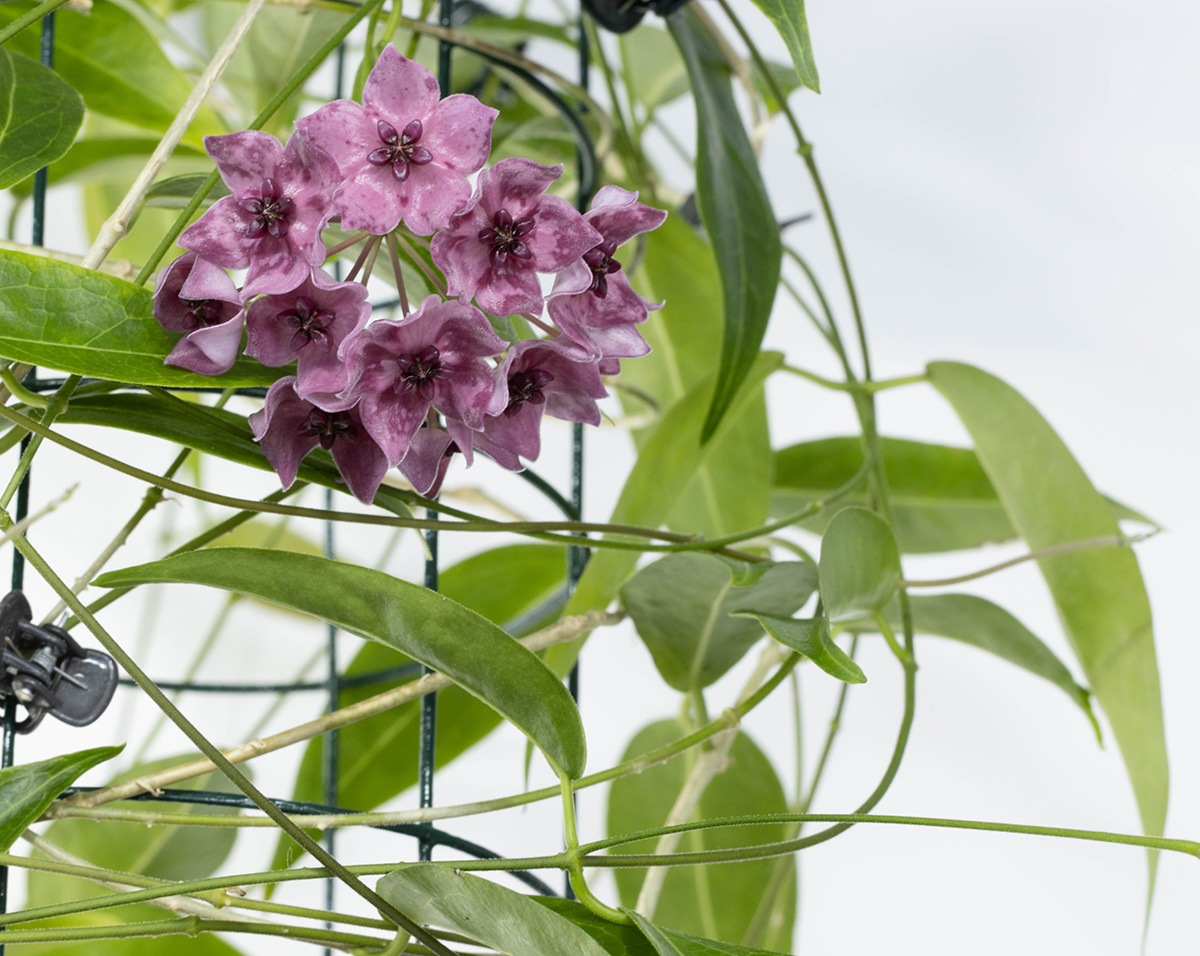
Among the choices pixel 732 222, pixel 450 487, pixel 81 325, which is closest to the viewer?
pixel 81 325

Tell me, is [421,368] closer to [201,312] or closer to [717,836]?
[201,312]

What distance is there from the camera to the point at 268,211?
0.95ft

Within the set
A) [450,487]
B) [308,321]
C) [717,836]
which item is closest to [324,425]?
[308,321]

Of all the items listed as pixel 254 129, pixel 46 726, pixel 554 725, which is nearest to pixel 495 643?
pixel 554 725

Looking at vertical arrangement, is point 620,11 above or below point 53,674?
above

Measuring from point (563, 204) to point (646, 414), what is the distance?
0.31 m

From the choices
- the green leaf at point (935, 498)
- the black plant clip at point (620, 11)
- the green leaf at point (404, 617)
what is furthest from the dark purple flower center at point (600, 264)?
the green leaf at point (935, 498)

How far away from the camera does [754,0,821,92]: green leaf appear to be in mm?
305

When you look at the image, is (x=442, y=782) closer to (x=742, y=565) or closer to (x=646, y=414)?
(x=646, y=414)

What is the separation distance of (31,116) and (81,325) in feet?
0.37

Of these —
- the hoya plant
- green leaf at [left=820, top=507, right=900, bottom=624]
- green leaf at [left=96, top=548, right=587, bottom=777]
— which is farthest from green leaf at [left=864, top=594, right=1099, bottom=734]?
green leaf at [left=96, top=548, right=587, bottom=777]

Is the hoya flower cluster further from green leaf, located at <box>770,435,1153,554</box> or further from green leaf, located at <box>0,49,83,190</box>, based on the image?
green leaf, located at <box>770,435,1153,554</box>

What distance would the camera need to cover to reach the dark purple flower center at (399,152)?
286mm

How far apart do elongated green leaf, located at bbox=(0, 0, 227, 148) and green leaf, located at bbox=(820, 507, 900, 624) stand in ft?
1.10
